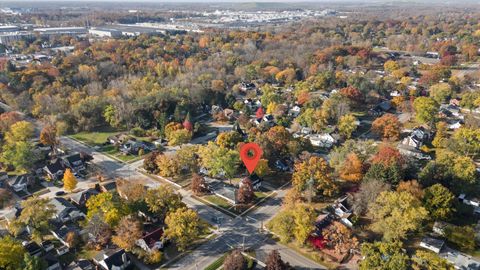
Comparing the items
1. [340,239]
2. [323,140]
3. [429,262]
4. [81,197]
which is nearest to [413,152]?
[323,140]

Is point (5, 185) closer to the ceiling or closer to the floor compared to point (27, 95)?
closer to the floor

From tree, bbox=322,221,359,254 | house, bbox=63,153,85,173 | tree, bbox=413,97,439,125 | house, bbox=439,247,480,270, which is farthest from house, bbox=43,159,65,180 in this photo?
tree, bbox=413,97,439,125

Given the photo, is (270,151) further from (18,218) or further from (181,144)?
(18,218)

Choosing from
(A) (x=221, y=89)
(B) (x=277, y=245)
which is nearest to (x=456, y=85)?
(A) (x=221, y=89)

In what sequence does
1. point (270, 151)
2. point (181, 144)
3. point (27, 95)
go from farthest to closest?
point (27, 95) < point (181, 144) < point (270, 151)

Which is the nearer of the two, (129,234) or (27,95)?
(129,234)

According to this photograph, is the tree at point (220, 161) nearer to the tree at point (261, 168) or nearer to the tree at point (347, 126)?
the tree at point (261, 168)

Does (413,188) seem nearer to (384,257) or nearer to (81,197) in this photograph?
(384,257)
